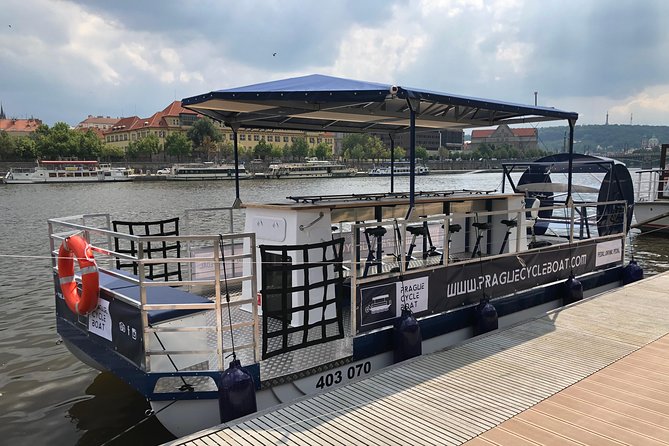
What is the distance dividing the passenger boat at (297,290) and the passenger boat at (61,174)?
253ft

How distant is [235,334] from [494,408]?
3015 millimetres

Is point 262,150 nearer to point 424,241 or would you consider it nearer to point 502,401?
point 424,241

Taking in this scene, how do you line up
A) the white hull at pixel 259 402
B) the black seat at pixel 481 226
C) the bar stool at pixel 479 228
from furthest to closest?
the black seat at pixel 481 226 → the bar stool at pixel 479 228 → the white hull at pixel 259 402

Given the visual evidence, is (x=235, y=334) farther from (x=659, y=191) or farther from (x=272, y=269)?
(x=659, y=191)

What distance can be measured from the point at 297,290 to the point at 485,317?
321 cm

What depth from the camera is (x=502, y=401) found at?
4852 mm

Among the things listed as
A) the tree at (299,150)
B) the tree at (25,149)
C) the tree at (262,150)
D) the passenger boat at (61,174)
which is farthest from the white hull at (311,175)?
the tree at (25,149)

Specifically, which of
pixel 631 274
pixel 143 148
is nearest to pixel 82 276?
pixel 631 274

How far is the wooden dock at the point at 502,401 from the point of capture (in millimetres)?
4207

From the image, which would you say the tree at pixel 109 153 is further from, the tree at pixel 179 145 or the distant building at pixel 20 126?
the distant building at pixel 20 126

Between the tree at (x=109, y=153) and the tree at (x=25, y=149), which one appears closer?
the tree at (x=25, y=149)

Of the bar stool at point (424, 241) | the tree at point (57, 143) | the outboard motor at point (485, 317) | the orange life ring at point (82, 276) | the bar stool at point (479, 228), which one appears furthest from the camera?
the tree at point (57, 143)

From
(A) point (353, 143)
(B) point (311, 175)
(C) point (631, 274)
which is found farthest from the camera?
(A) point (353, 143)

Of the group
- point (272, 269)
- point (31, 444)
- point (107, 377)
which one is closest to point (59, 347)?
point (107, 377)
